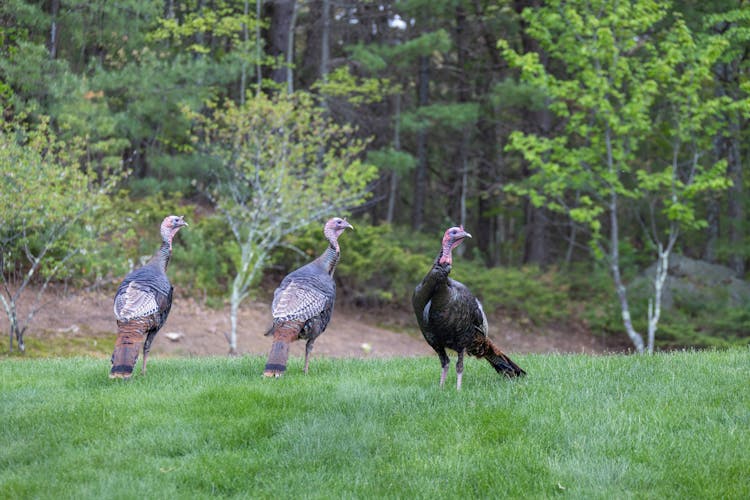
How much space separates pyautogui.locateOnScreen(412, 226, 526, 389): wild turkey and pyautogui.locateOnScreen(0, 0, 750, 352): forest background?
8849mm

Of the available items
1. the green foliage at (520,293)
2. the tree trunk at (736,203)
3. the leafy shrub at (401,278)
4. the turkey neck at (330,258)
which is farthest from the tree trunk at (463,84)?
the turkey neck at (330,258)

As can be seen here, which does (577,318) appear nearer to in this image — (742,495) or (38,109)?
(38,109)

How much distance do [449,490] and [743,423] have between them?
3.01 metres

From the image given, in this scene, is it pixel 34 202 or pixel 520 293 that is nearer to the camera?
pixel 34 202

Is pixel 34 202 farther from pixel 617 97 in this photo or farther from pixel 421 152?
pixel 421 152

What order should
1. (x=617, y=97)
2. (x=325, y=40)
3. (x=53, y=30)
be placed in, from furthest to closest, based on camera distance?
(x=325, y=40) < (x=53, y=30) < (x=617, y=97)

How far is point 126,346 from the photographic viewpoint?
909 cm

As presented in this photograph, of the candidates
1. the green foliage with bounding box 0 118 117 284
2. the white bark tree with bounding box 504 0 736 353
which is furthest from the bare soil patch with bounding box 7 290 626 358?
the white bark tree with bounding box 504 0 736 353

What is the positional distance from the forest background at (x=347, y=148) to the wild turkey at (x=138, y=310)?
5731mm

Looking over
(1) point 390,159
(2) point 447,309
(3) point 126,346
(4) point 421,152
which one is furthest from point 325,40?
(2) point 447,309

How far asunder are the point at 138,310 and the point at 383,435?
11.0 ft

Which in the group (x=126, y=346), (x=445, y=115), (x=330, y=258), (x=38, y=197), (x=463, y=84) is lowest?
(x=126, y=346)

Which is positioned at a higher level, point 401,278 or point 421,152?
point 421,152

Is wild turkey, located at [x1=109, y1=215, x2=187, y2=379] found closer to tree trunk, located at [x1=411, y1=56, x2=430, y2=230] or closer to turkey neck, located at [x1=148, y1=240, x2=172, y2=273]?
turkey neck, located at [x1=148, y1=240, x2=172, y2=273]
